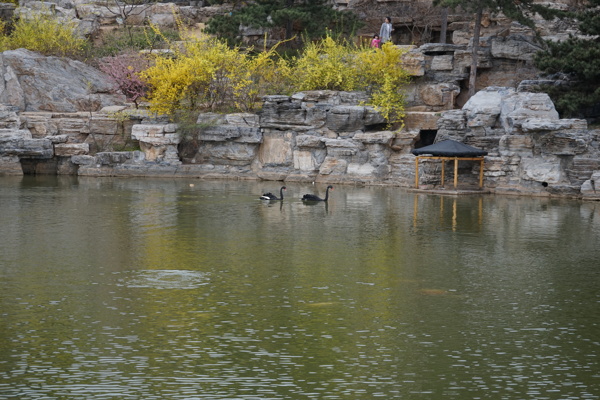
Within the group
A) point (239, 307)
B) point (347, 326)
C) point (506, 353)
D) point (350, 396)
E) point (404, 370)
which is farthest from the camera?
point (239, 307)

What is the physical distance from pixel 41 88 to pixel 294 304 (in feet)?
79.8

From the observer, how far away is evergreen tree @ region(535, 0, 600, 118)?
2831cm

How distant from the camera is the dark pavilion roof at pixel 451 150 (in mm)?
27172

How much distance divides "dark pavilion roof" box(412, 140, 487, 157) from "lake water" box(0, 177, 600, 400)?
15.6 feet

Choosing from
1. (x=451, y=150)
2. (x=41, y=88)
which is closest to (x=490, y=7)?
(x=451, y=150)

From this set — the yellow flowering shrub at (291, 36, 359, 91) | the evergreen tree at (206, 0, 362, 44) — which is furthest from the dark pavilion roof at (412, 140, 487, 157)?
the evergreen tree at (206, 0, 362, 44)

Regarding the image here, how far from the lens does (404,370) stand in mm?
9789

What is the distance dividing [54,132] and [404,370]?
24.5 metres

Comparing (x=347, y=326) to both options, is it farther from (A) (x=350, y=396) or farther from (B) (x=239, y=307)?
(A) (x=350, y=396)

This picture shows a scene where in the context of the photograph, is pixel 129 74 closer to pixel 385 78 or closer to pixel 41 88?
pixel 41 88

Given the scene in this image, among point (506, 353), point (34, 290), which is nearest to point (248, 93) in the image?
point (34, 290)

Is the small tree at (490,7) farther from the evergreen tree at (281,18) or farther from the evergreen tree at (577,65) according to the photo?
the evergreen tree at (281,18)

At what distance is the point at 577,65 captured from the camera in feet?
93.4

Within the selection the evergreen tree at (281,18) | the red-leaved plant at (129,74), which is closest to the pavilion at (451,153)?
the evergreen tree at (281,18)
